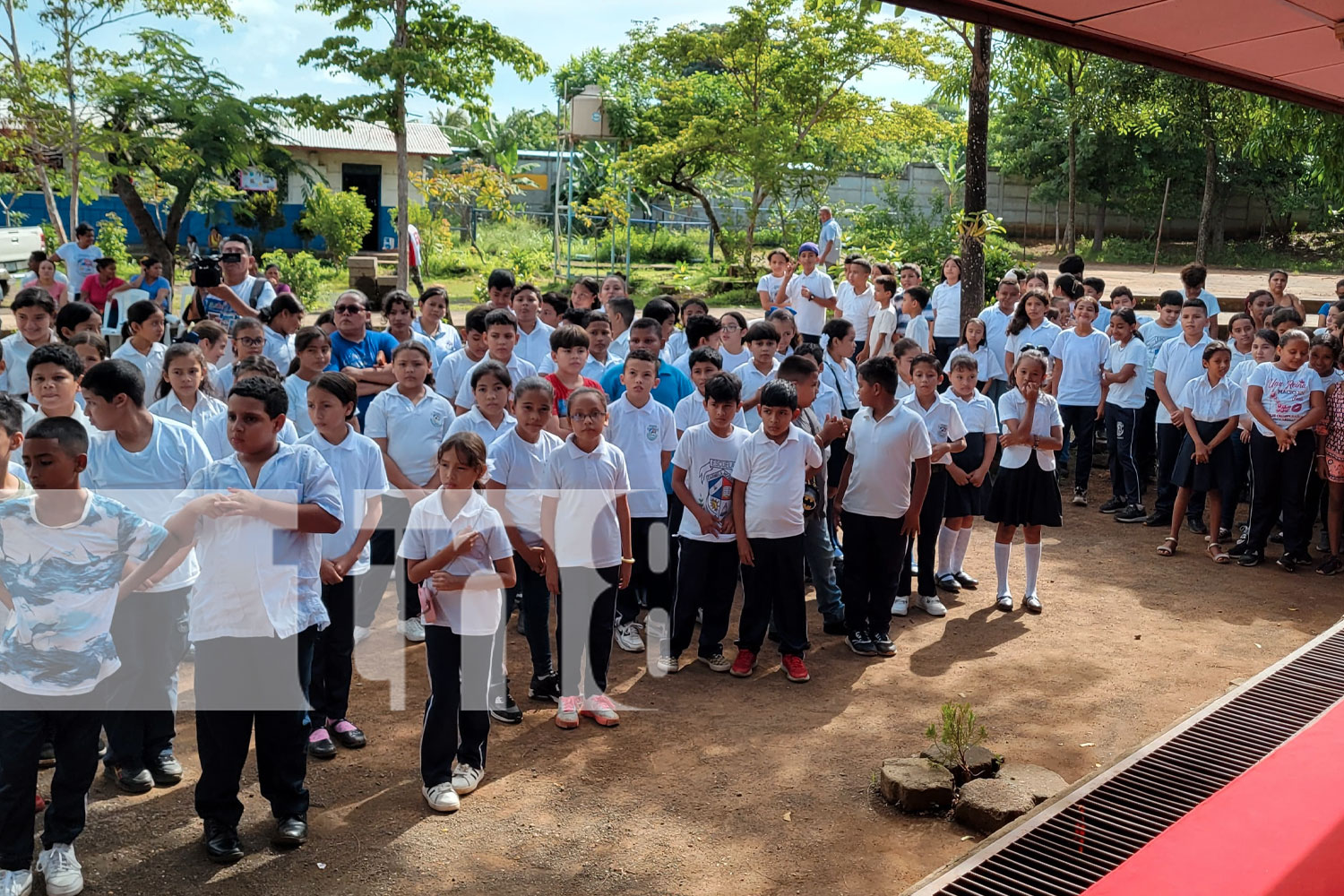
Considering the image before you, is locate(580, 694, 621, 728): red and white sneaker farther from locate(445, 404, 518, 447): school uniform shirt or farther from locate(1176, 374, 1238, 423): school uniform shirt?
locate(1176, 374, 1238, 423): school uniform shirt

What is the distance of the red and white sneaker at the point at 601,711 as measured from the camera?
16.7 feet

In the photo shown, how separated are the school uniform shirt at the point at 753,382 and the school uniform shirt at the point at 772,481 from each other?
964mm

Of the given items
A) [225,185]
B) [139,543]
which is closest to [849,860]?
[139,543]

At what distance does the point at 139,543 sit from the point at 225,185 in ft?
56.2

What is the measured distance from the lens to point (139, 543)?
371cm

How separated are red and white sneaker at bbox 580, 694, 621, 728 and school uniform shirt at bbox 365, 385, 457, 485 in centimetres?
145

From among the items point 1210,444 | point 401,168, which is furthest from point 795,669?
point 401,168

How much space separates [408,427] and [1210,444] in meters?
5.62

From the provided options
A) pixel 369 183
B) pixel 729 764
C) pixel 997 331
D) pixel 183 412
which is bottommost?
pixel 729 764

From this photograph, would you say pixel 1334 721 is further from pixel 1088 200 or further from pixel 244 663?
pixel 1088 200

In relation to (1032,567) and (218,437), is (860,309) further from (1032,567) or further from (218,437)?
(218,437)

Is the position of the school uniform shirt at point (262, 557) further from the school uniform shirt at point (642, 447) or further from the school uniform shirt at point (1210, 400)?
the school uniform shirt at point (1210, 400)

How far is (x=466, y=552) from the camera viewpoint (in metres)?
4.19

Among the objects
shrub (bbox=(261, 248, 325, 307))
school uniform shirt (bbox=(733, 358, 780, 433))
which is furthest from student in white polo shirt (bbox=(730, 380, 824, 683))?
shrub (bbox=(261, 248, 325, 307))
